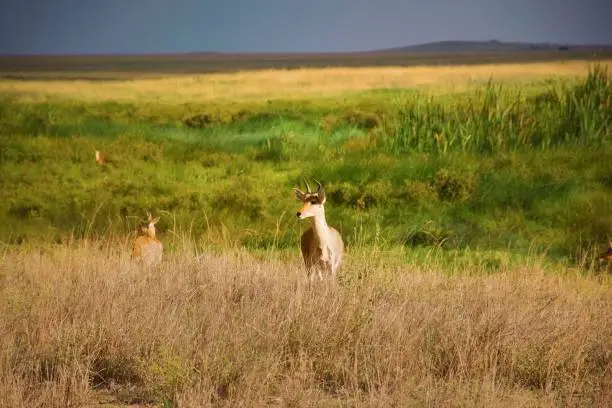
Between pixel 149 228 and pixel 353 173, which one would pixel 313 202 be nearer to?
pixel 149 228

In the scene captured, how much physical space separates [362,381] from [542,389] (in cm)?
113

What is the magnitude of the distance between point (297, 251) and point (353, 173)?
7.37 m

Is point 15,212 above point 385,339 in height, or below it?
below

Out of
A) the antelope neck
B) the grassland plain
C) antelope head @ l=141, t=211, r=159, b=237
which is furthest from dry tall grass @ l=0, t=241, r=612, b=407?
antelope head @ l=141, t=211, r=159, b=237

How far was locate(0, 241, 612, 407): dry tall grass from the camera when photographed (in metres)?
5.88

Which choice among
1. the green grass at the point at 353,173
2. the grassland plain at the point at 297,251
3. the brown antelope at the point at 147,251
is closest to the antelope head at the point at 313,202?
the grassland plain at the point at 297,251

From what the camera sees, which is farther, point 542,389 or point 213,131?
point 213,131

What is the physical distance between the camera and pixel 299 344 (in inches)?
263

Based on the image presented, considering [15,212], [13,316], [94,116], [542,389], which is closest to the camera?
[542,389]

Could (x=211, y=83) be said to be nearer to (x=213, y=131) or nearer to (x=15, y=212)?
(x=213, y=131)

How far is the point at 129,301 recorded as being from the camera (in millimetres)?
7473

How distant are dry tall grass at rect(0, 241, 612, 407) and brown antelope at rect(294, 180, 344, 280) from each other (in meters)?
0.45

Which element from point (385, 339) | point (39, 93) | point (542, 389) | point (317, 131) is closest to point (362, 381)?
point (385, 339)

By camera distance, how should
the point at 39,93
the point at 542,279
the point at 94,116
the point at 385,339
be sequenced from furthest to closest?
1. the point at 39,93
2. the point at 94,116
3. the point at 542,279
4. the point at 385,339
